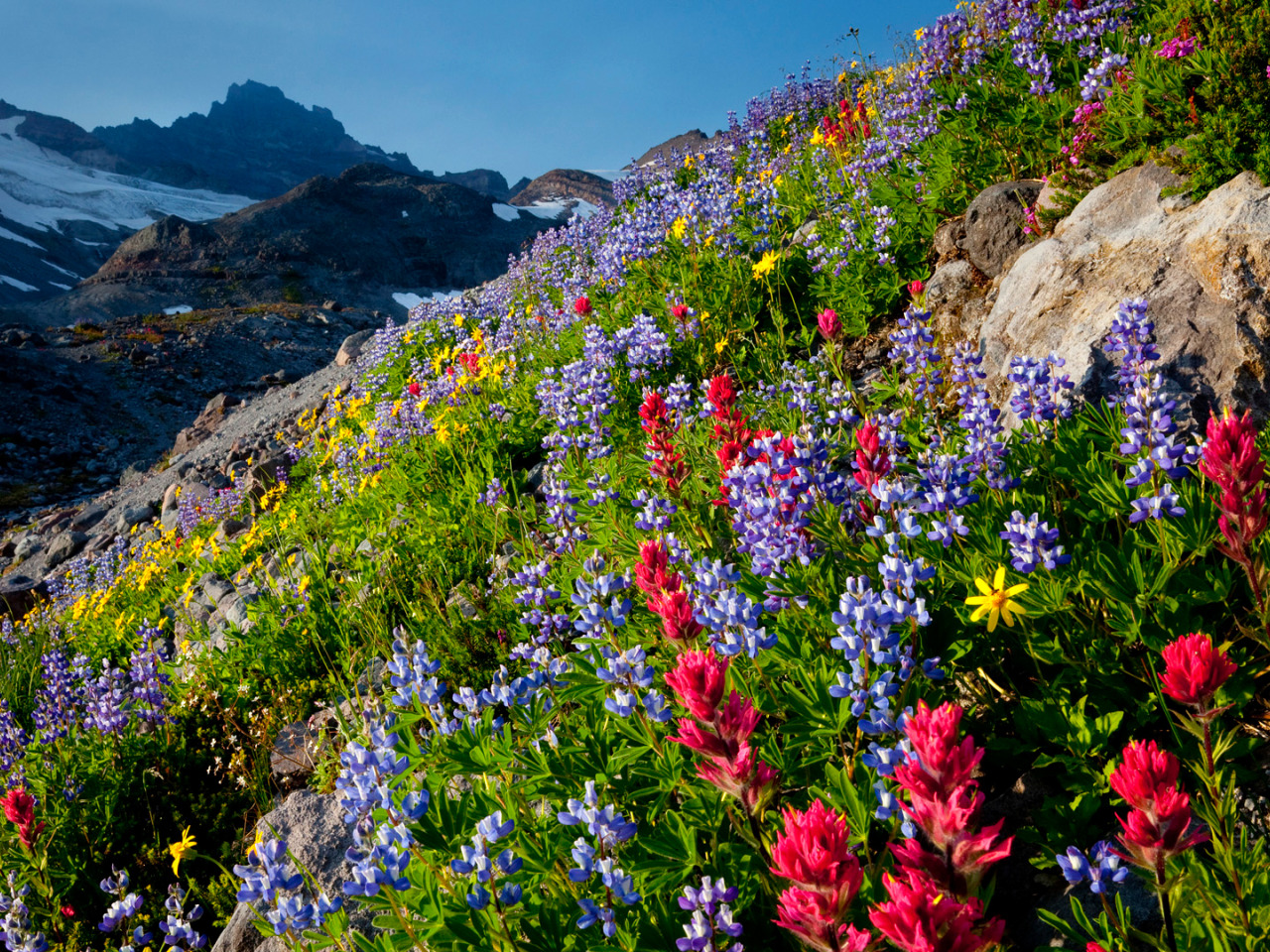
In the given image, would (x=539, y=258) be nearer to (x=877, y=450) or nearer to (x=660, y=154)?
(x=660, y=154)

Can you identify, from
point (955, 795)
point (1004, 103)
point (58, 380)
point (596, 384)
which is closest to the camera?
point (955, 795)

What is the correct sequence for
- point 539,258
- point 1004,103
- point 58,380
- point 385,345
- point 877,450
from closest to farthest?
1. point 877,450
2. point 1004,103
3. point 385,345
4. point 539,258
5. point 58,380

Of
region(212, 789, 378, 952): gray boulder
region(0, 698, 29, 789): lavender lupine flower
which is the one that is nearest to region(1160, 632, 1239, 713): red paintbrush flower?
region(212, 789, 378, 952): gray boulder

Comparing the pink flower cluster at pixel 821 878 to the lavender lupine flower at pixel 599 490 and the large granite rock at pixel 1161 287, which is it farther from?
the large granite rock at pixel 1161 287

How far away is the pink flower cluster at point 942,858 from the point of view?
1.09 meters

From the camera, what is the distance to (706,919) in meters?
1.67

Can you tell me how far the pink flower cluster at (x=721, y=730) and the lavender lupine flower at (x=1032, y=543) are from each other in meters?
1.17

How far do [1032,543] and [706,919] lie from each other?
1502mm

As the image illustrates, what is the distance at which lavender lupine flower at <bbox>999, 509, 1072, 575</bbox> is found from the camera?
2.10 metres

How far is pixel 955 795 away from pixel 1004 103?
21.4ft

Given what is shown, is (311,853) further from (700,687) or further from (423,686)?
(700,687)

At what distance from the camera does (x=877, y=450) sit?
8.93 feet

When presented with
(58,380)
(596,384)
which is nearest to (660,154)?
(596,384)

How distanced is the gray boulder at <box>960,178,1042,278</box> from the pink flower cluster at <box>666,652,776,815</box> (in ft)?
15.2
